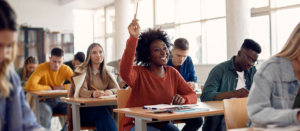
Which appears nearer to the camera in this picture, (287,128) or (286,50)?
(287,128)

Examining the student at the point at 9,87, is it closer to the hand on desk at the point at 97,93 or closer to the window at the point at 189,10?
the hand on desk at the point at 97,93

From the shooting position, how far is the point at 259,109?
54.5 inches

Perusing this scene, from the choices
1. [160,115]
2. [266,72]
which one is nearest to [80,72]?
[160,115]

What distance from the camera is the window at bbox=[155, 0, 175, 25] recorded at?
327 inches

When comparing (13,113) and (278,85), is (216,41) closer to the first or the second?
(278,85)

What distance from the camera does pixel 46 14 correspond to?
32.5ft

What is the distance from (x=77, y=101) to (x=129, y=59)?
988 mm

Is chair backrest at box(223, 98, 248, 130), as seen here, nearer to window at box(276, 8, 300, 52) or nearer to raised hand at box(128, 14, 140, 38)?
raised hand at box(128, 14, 140, 38)

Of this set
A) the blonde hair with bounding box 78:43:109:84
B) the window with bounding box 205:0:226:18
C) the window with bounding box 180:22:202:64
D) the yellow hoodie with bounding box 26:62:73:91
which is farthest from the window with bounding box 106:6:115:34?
the blonde hair with bounding box 78:43:109:84

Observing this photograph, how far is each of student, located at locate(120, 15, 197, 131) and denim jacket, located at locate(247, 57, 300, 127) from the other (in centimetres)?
90

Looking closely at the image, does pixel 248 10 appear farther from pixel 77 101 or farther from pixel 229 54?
pixel 77 101

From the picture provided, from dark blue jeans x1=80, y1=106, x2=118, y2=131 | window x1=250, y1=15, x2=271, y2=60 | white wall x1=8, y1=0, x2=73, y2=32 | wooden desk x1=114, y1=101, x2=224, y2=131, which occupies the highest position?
white wall x1=8, y1=0, x2=73, y2=32

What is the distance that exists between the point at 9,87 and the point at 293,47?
1266 mm

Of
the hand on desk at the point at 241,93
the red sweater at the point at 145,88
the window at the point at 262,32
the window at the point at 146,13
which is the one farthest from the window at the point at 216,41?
the red sweater at the point at 145,88
